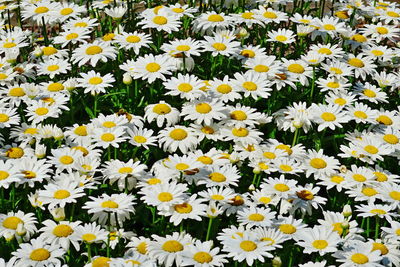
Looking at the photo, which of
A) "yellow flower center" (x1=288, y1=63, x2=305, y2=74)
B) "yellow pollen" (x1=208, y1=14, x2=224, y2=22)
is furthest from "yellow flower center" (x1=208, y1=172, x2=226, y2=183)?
"yellow pollen" (x1=208, y1=14, x2=224, y2=22)

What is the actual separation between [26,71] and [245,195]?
2703 millimetres

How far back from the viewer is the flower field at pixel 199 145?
4.77m

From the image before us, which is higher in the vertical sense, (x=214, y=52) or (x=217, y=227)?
(x=214, y=52)

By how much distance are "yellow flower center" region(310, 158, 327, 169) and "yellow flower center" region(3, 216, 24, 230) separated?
7.59ft

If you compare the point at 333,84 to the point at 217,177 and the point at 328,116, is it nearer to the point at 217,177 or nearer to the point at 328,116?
the point at 328,116

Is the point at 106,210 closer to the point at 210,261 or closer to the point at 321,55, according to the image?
the point at 210,261

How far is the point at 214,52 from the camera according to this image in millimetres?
6488

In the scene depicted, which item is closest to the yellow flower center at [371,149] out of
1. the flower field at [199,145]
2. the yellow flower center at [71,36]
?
the flower field at [199,145]

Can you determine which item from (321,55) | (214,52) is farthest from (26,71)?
(321,55)

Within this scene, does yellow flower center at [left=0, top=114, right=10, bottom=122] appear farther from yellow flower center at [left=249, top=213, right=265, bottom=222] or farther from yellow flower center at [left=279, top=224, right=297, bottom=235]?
yellow flower center at [left=279, top=224, right=297, bottom=235]

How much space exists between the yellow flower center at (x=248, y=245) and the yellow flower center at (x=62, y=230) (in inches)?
46.1

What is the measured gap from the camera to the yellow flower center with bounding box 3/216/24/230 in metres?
4.78

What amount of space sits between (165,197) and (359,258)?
1384 mm

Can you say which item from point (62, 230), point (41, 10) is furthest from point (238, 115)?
point (41, 10)
